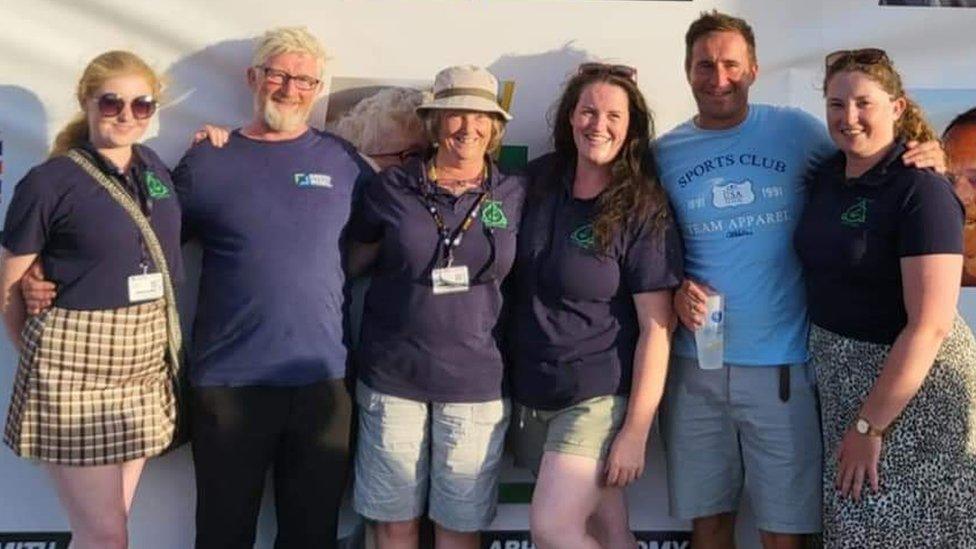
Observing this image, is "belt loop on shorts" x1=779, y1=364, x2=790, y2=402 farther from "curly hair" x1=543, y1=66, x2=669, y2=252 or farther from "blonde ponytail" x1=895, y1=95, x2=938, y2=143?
"blonde ponytail" x1=895, y1=95, x2=938, y2=143

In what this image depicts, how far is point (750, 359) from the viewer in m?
2.28

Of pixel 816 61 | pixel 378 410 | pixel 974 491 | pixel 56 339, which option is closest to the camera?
pixel 974 491

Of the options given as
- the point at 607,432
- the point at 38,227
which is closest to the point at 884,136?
the point at 607,432

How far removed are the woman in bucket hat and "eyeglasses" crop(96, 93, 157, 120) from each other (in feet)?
2.05

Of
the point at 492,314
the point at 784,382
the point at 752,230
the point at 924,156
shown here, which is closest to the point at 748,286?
the point at 752,230

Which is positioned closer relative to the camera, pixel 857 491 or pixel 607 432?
pixel 857 491

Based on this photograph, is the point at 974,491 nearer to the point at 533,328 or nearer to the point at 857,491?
the point at 857,491

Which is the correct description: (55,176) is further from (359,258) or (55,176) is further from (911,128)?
(911,128)

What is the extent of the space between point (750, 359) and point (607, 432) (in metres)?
0.44

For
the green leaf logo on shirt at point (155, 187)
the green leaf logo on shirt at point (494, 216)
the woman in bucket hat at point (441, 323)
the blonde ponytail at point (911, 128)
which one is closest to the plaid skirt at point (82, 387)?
the green leaf logo on shirt at point (155, 187)

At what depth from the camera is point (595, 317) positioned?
2.21 meters

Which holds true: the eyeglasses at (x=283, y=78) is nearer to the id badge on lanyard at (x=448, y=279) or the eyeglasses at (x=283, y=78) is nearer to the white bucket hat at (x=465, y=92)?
the white bucket hat at (x=465, y=92)

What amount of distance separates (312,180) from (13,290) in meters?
0.83

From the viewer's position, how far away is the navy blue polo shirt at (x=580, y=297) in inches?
86.2
